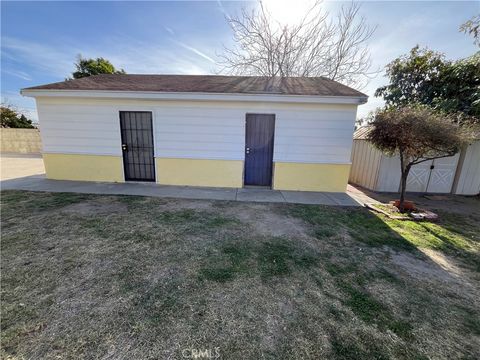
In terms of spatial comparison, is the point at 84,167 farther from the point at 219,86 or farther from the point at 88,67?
the point at 88,67

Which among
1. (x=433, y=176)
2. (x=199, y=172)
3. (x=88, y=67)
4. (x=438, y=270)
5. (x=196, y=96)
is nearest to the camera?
(x=438, y=270)

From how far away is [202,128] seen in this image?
6.01m

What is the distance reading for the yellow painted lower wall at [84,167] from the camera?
632 cm

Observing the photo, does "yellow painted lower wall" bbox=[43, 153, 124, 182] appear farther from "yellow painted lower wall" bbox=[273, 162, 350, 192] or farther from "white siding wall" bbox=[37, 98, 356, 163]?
"yellow painted lower wall" bbox=[273, 162, 350, 192]

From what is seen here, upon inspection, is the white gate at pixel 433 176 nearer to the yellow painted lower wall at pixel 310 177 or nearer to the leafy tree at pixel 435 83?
the leafy tree at pixel 435 83

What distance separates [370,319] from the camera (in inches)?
74.2

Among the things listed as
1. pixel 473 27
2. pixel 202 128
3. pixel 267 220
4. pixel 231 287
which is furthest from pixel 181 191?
pixel 473 27

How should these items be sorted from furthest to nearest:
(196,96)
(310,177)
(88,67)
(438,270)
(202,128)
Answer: (88,67)
(310,177)
(202,128)
(196,96)
(438,270)

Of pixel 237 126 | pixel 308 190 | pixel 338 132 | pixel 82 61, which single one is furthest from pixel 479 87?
pixel 82 61

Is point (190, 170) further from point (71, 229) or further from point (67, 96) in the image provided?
point (67, 96)

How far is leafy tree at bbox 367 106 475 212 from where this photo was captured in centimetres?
411

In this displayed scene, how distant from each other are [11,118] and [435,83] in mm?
27582

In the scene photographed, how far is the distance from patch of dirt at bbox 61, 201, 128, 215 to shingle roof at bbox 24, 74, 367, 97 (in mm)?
3352

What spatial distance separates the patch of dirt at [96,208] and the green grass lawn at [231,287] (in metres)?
0.11
